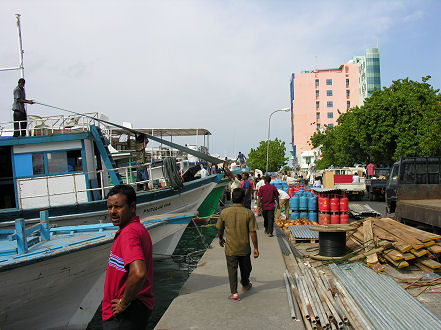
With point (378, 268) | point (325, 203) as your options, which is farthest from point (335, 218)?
Result: point (378, 268)

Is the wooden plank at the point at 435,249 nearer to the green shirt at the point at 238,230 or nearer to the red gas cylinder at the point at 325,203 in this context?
the green shirt at the point at 238,230

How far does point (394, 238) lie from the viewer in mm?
7508

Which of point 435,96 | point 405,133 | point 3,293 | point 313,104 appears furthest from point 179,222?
→ point 313,104

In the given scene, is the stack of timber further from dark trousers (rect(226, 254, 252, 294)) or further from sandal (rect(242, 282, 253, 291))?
dark trousers (rect(226, 254, 252, 294))

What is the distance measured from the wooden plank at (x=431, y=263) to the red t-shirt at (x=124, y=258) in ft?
18.5

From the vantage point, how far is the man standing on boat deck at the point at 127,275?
8.34ft

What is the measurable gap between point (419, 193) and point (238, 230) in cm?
693

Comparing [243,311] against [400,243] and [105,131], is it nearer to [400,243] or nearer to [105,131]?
[400,243]

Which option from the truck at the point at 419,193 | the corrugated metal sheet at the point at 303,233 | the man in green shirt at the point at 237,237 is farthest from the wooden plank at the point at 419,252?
the man in green shirt at the point at 237,237

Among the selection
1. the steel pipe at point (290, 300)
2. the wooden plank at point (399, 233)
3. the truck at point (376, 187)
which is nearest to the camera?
the steel pipe at point (290, 300)

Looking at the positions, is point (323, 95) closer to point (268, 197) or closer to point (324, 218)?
point (324, 218)

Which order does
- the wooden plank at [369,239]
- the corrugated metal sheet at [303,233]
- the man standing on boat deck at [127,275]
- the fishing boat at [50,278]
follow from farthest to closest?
the corrugated metal sheet at [303,233]
the wooden plank at [369,239]
the fishing boat at [50,278]
the man standing on boat deck at [127,275]

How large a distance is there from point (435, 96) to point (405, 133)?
10.3 ft

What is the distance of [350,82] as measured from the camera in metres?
81.7
